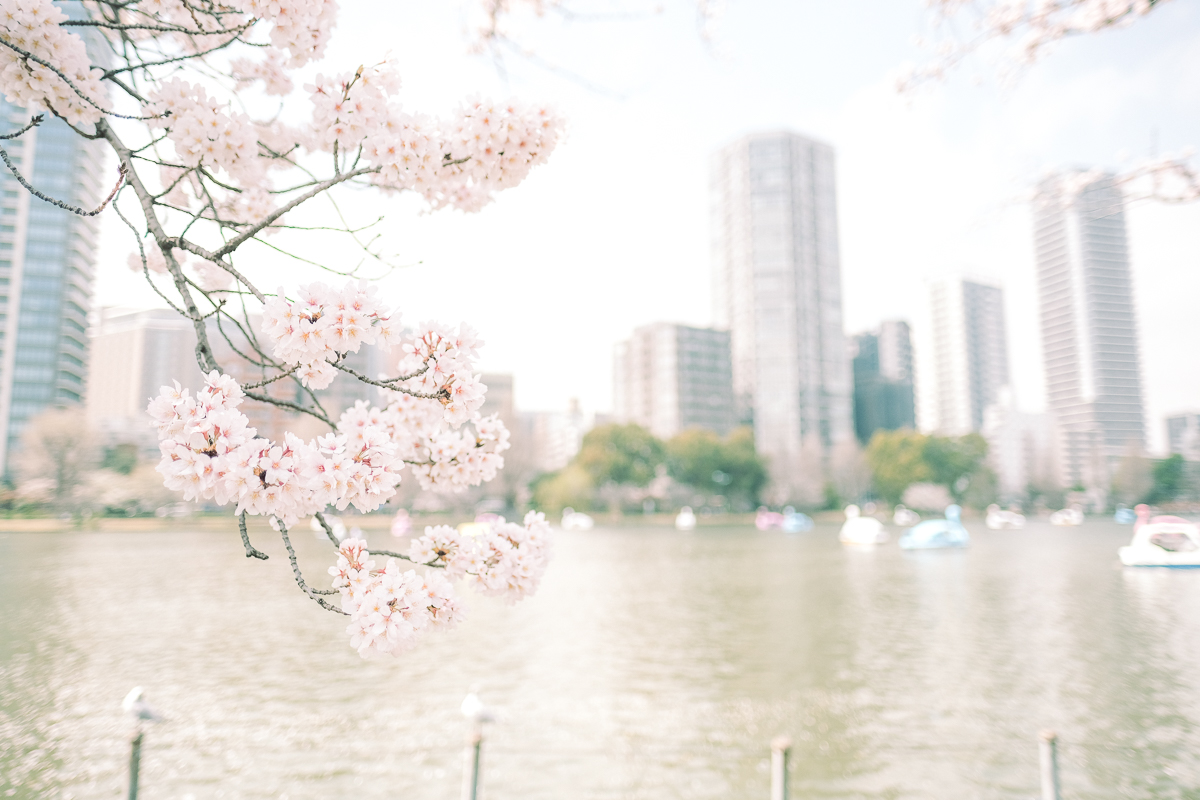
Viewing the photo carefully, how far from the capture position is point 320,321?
221 centimetres

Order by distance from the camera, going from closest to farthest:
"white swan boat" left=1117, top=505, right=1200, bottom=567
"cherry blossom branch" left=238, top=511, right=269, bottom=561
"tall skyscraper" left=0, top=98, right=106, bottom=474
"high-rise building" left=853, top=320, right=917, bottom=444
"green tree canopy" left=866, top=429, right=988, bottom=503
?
1. "cherry blossom branch" left=238, top=511, right=269, bottom=561
2. "white swan boat" left=1117, top=505, right=1200, bottom=567
3. "tall skyscraper" left=0, top=98, right=106, bottom=474
4. "green tree canopy" left=866, top=429, right=988, bottom=503
5. "high-rise building" left=853, top=320, right=917, bottom=444

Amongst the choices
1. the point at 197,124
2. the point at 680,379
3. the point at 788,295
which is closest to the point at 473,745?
the point at 197,124

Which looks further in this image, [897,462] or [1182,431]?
[1182,431]

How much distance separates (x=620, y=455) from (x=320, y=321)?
3193 inches

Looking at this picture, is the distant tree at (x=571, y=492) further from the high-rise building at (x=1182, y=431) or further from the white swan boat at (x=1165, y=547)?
the high-rise building at (x=1182, y=431)

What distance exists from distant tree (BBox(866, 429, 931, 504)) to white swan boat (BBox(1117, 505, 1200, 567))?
67531mm

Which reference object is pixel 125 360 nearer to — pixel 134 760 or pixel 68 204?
pixel 134 760

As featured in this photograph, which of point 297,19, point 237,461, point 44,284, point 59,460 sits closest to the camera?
point 237,461

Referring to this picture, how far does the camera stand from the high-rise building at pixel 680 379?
130 metres

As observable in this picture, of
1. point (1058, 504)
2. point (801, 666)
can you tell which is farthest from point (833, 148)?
point (801, 666)

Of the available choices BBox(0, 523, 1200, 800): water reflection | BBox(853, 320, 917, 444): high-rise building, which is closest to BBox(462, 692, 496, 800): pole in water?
BBox(0, 523, 1200, 800): water reflection

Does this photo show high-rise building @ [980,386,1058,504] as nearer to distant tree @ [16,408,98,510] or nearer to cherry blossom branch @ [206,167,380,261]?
distant tree @ [16,408,98,510]

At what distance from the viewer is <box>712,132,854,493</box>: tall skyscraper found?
129 meters

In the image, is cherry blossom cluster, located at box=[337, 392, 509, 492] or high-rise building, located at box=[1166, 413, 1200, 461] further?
high-rise building, located at box=[1166, 413, 1200, 461]
